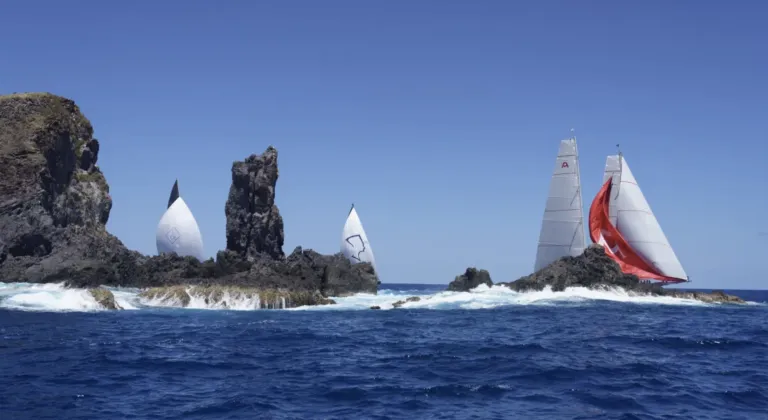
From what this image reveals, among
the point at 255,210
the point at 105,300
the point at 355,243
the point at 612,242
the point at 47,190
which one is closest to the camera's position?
the point at 105,300

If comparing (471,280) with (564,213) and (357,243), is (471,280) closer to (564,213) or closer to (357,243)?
(564,213)

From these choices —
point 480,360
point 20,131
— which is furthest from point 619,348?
point 20,131

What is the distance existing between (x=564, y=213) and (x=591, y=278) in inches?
316

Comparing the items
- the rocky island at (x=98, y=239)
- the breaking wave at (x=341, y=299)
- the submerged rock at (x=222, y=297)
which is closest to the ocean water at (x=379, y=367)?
the breaking wave at (x=341, y=299)

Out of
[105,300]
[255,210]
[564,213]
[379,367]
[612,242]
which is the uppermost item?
[255,210]

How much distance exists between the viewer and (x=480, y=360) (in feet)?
66.9

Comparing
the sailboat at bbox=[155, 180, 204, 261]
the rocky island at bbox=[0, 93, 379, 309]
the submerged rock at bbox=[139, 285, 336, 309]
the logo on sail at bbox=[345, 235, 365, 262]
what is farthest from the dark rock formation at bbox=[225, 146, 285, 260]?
the submerged rock at bbox=[139, 285, 336, 309]

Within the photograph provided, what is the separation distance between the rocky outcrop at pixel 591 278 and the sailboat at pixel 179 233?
42.1 meters

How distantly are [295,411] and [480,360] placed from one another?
8329 mm

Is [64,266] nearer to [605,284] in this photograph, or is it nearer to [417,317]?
[417,317]

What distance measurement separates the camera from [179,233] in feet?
267

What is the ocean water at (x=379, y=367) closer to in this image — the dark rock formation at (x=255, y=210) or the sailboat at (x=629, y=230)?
the sailboat at (x=629, y=230)

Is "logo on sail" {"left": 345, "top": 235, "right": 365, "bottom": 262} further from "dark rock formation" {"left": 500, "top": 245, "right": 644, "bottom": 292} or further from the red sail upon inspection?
the red sail

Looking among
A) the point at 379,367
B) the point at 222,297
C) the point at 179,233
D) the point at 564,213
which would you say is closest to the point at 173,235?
the point at 179,233
